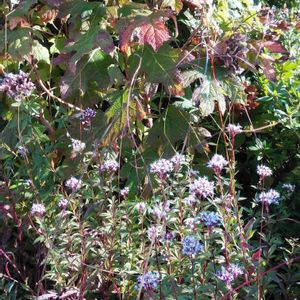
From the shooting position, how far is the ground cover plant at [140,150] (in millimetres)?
1882

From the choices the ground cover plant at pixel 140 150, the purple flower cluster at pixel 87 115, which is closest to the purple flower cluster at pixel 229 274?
the ground cover plant at pixel 140 150

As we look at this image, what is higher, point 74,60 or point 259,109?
point 74,60

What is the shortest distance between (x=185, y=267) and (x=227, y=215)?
0.69ft

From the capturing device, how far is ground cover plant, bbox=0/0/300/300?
1.88 meters

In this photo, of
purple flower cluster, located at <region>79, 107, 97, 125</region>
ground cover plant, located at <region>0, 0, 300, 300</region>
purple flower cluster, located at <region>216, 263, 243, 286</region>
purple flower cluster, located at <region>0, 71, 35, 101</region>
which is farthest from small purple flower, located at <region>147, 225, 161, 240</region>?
purple flower cluster, located at <region>0, 71, 35, 101</region>

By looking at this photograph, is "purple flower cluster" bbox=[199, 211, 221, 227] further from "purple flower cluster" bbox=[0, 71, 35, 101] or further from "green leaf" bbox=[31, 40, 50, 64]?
"green leaf" bbox=[31, 40, 50, 64]

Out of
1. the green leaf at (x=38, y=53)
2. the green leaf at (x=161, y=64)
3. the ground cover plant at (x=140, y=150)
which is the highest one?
the green leaf at (x=38, y=53)

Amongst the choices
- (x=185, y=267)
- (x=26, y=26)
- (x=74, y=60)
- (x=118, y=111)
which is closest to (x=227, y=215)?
(x=185, y=267)

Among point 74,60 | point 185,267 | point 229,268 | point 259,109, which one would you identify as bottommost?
point 259,109

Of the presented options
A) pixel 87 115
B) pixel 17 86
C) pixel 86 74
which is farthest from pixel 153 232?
pixel 86 74

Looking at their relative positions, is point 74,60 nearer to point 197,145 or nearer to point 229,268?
point 197,145

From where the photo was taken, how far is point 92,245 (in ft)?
6.70

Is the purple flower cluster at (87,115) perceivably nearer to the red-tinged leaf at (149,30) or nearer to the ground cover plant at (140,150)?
the ground cover plant at (140,150)

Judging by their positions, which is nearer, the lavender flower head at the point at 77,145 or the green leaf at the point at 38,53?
the lavender flower head at the point at 77,145
